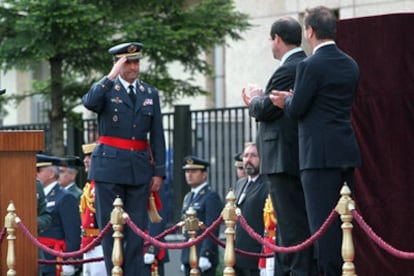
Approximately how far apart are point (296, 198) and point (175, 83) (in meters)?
9.95

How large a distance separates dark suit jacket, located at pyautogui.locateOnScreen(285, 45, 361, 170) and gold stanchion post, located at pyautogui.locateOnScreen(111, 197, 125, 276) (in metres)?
1.63

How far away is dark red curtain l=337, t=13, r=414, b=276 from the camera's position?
35.6 feet

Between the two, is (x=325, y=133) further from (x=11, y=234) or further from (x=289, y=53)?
(x=11, y=234)

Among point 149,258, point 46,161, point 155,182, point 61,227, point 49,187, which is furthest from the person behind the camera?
point 46,161

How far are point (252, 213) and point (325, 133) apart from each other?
3715mm

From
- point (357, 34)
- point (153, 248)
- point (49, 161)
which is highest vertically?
point (357, 34)

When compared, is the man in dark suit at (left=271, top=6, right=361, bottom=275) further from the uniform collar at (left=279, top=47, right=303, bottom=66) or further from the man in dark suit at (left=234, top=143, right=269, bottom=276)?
the man in dark suit at (left=234, top=143, right=269, bottom=276)

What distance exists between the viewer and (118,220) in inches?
416

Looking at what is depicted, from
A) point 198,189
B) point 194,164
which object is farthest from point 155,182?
point 194,164

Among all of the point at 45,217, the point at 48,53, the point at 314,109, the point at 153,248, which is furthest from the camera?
the point at 48,53

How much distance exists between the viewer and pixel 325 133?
9789mm

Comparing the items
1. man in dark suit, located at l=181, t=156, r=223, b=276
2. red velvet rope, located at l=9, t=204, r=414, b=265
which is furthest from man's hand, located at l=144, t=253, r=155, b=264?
red velvet rope, located at l=9, t=204, r=414, b=265

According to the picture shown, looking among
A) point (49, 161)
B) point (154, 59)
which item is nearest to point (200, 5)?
point (154, 59)

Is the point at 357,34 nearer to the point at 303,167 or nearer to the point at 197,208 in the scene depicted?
the point at 303,167
